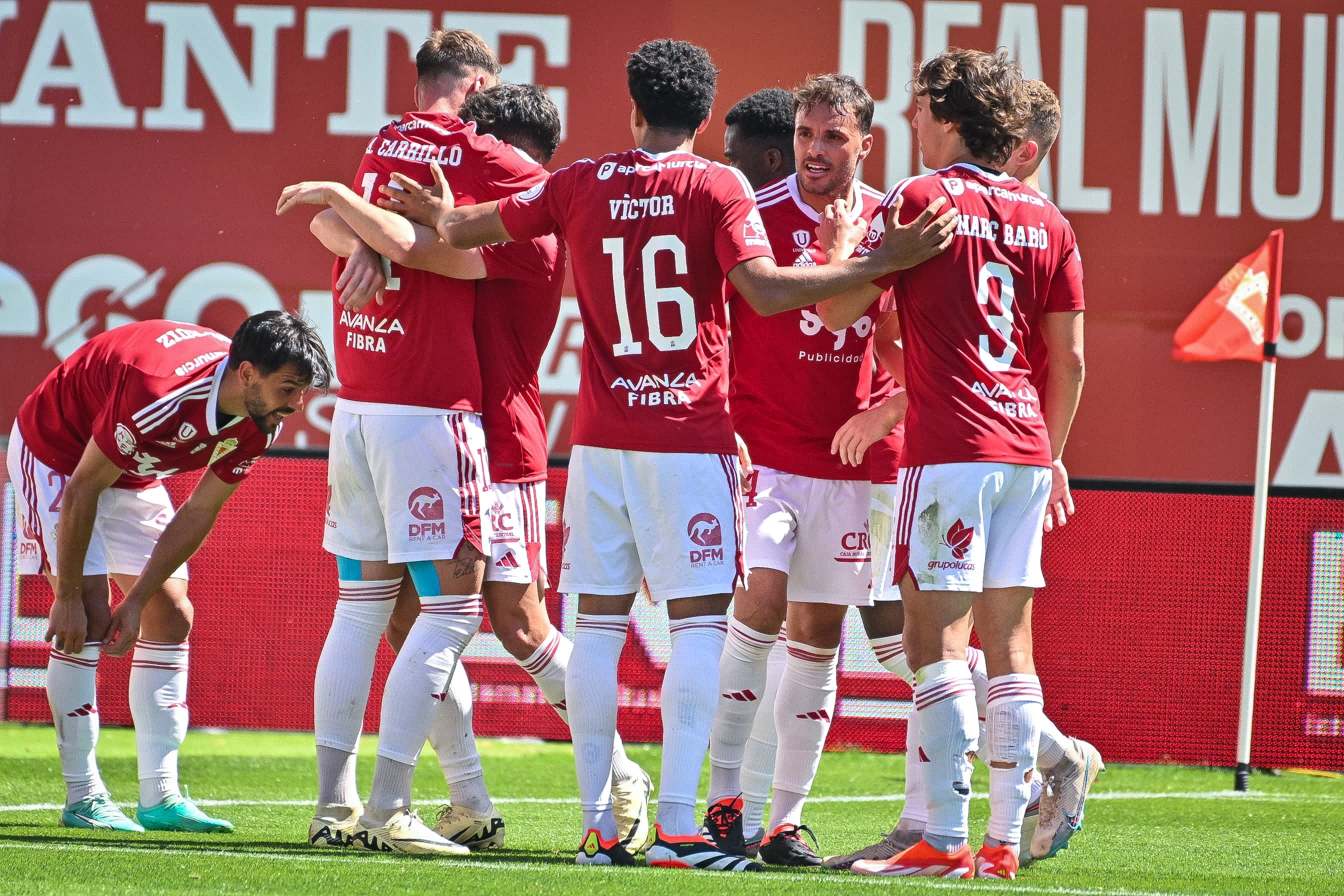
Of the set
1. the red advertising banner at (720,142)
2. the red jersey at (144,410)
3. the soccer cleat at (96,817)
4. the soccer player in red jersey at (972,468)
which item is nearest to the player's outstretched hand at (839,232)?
the soccer player in red jersey at (972,468)

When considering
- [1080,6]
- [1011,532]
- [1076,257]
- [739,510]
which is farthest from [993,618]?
[1080,6]

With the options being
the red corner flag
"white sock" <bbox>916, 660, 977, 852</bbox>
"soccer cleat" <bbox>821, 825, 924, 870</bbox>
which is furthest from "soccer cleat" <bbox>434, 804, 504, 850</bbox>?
the red corner flag

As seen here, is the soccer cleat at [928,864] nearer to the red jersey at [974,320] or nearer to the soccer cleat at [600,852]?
the soccer cleat at [600,852]

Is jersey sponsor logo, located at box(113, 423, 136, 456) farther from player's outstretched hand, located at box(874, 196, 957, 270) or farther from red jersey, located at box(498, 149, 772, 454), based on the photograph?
player's outstretched hand, located at box(874, 196, 957, 270)

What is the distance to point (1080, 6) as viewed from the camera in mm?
7977

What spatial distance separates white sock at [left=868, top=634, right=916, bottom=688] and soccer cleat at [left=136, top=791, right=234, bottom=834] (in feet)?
6.56

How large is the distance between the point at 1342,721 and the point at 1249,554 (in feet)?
2.74

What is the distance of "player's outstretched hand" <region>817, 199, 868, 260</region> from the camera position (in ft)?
12.8

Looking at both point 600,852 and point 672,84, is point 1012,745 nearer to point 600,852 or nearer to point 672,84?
point 600,852

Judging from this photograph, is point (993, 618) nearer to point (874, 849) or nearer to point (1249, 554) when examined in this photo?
point (874, 849)

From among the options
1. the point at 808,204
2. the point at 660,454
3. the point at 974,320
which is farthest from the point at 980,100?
the point at 660,454

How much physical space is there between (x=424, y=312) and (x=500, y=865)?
Answer: 1492 millimetres

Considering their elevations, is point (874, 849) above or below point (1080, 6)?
below

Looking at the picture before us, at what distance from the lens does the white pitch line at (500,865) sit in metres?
3.51
